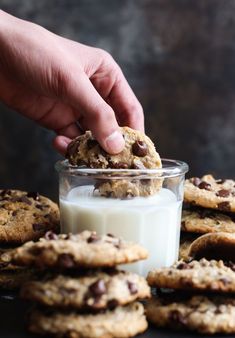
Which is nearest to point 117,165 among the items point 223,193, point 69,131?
point 223,193

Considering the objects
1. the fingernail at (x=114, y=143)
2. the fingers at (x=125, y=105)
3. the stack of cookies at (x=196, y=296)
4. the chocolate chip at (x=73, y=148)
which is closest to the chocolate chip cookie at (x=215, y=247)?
the stack of cookies at (x=196, y=296)

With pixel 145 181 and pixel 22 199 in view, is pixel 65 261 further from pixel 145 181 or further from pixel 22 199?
pixel 22 199

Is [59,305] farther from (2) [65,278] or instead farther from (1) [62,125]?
(1) [62,125]

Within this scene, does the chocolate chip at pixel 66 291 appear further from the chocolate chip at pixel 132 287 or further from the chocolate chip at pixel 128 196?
the chocolate chip at pixel 128 196

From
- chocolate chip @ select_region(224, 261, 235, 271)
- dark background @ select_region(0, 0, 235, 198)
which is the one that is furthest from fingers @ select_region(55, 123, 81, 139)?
dark background @ select_region(0, 0, 235, 198)

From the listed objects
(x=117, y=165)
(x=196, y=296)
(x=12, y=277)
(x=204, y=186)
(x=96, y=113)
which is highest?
(x=96, y=113)
